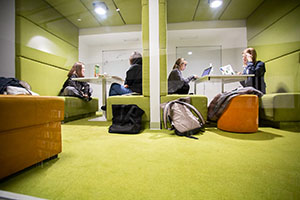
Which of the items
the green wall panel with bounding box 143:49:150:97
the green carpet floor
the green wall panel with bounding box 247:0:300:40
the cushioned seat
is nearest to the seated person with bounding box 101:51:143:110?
the green wall panel with bounding box 143:49:150:97

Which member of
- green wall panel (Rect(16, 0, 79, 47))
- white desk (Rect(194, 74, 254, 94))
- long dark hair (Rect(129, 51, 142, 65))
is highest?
green wall panel (Rect(16, 0, 79, 47))

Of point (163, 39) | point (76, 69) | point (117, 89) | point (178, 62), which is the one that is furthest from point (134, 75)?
point (178, 62)

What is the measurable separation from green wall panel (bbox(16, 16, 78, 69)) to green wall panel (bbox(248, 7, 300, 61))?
6.46ft

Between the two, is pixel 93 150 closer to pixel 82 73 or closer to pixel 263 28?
pixel 82 73

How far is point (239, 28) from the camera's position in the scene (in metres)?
1.53

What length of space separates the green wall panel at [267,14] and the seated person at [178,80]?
101 cm

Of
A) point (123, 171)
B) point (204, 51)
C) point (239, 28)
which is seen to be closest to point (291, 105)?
point (239, 28)

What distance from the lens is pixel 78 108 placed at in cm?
221

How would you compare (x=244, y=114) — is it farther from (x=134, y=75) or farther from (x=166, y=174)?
(x=134, y=75)

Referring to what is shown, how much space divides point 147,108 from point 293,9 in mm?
1558

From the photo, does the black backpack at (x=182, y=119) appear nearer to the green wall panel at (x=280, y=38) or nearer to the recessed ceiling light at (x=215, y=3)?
the green wall panel at (x=280, y=38)

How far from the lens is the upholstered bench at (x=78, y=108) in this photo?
203cm

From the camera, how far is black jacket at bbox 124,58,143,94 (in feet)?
6.05

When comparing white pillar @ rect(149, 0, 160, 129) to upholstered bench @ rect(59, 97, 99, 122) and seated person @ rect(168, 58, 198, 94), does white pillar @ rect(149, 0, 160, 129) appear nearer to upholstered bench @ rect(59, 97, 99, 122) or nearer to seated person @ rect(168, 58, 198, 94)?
seated person @ rect(168, 58, 198, 94)
